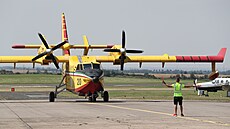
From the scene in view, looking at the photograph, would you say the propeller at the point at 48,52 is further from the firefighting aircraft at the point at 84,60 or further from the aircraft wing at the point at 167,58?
the aircraft wing at the point at 167,58

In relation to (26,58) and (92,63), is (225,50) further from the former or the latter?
(26,58)

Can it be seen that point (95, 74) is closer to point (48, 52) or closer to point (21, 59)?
point (48, 52)

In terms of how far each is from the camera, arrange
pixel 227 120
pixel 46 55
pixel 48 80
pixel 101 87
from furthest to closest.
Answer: pixel 48 80
pixel 46 55
pixel 101 87
pixel 227 120

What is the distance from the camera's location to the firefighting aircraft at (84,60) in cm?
3525

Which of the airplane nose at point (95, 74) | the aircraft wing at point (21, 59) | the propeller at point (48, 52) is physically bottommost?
the airplane nose at point (95, 74)

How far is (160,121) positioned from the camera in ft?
67.8

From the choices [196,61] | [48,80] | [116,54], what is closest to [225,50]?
[196,61]

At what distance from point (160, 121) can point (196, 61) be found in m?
22.3

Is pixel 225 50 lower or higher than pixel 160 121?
higher

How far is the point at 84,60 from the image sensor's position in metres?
37.1

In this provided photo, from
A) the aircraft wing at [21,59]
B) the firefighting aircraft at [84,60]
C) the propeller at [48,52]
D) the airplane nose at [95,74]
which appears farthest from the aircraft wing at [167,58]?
the airplane nose at [95,74]

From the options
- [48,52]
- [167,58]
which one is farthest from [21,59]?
[167,58]

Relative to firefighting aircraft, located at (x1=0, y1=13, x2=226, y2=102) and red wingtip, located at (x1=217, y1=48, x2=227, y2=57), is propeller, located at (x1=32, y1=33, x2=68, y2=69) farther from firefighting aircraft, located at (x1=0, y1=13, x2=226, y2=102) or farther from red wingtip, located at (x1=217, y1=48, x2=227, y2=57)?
red wingtip, located at (x1=217, y1=48, x2=227, y2=57)

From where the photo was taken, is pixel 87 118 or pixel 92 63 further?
pixel 92 63
